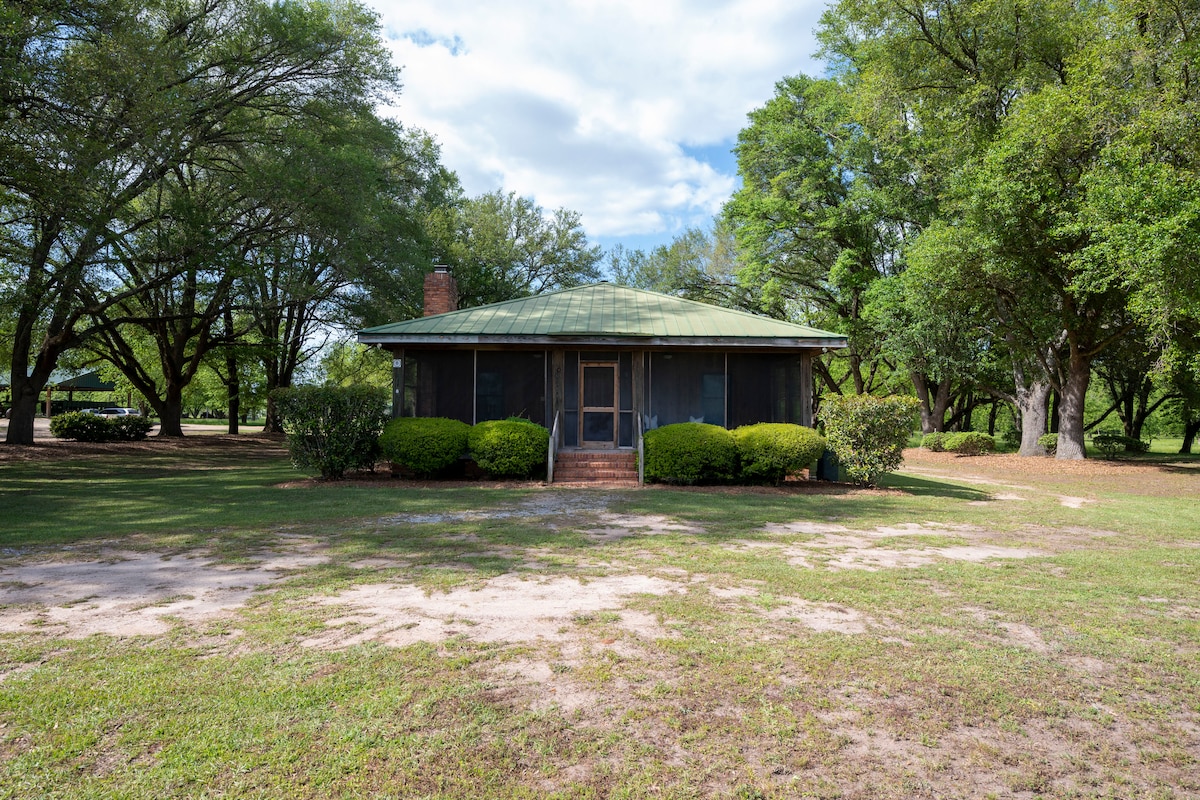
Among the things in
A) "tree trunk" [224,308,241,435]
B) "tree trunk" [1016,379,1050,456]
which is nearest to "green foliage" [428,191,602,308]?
"tree trunk" [224,308,241,435]

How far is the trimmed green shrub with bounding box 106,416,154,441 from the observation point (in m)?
22.1

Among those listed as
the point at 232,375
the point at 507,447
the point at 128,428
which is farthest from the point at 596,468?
the point at 232,375

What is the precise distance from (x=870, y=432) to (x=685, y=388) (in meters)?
4.12

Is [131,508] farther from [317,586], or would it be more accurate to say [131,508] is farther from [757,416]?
[757,416]

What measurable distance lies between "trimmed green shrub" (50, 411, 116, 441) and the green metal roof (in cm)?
1432

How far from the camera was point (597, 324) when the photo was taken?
14250mm

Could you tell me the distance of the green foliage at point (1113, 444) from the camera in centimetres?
2314

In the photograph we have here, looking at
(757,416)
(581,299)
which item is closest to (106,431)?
(581,299)

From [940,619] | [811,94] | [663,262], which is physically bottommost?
[940,619]

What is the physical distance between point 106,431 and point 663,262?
26876 millimetres

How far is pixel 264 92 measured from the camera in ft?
60.0

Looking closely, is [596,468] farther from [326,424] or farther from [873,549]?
[873,549]

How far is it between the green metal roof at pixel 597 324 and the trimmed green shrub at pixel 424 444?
2.00 meters

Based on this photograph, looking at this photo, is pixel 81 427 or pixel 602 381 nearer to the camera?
pixel 602 381
